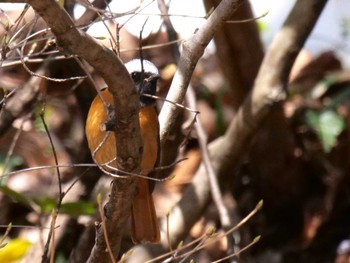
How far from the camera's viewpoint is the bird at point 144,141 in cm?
353

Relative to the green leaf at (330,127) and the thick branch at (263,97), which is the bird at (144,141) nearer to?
the thick branch at (263,97)

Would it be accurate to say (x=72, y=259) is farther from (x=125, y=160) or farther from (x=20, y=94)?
(x=125, y=160)

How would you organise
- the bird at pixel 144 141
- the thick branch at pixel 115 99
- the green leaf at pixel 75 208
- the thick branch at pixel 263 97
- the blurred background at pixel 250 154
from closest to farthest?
the thick branch at pixel 115 99
the bird at pixel 144 141
the green leaf at pixel 75 208
the thick branch at pixel 263 97
the blurred background at pixel 250 154

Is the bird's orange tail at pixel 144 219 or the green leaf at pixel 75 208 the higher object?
the green leaf at pixel 75 208

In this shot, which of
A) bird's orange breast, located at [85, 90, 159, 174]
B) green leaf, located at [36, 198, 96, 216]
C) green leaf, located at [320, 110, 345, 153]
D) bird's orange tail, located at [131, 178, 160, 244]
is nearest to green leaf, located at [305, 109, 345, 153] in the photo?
green leaf, located at [320, 110, 345, 153]

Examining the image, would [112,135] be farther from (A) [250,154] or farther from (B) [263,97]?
(A) [250,154]

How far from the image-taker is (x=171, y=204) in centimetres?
527

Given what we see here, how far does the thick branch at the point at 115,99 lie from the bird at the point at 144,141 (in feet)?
1.12

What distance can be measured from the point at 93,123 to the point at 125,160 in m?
0.94

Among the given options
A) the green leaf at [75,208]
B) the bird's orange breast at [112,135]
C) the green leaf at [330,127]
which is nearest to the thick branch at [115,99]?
the bird's orange breast at [112,135]

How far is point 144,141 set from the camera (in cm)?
353

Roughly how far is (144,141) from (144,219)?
1.72 ft

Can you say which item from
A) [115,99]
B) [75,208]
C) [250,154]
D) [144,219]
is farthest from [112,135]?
[250,154]

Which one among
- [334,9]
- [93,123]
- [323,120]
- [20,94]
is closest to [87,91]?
[20,94]
